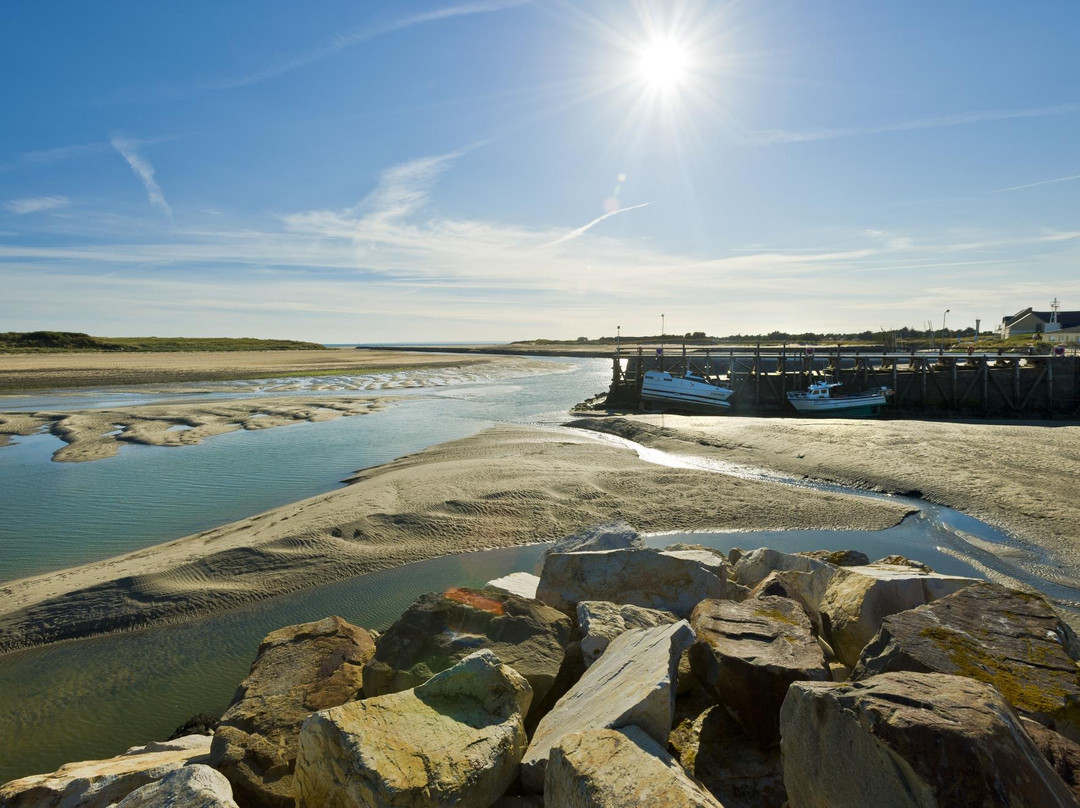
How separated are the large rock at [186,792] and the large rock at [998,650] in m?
3.53

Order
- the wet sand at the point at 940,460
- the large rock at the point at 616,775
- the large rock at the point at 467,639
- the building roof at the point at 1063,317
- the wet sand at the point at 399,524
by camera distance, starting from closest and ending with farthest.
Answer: the large rock at the point at 616,775 → the large rock at the point at 467,639 → the wet sand at the point at 399,524 → the wet sand at the point at 940,460 → the building roof at the point at 1063,317

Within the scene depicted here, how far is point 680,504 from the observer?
471 inches

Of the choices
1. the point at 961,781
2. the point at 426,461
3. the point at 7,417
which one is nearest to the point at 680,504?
the point at 426,461

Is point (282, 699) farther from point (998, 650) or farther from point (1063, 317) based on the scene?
point (1063, 317)

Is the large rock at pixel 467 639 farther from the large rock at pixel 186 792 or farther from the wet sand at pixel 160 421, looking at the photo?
the wet sand at pixel 160 421

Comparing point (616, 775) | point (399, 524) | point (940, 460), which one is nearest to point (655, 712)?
point (616, 775)

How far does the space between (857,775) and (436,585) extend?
265 inches

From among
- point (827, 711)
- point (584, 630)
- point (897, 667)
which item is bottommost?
point (584, 630)

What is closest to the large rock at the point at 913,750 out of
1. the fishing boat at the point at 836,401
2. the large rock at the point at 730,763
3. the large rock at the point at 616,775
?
the large rock at the point at 616,775

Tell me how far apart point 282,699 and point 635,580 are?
3.28m

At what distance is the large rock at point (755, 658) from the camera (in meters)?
3.59

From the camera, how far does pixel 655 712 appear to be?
10.5 ft

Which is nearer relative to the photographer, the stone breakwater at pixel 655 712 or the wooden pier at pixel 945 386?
the stone breakwater at pixel 655 712

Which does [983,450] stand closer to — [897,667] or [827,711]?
[897,667]
